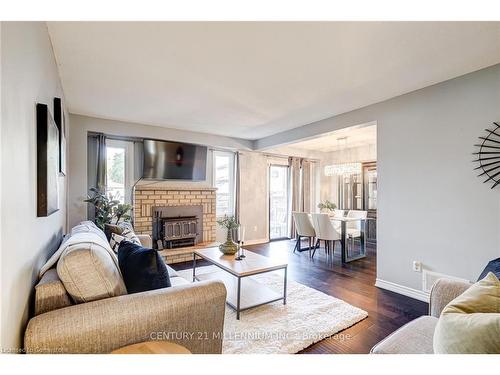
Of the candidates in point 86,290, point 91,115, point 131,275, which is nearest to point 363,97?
point 131,275

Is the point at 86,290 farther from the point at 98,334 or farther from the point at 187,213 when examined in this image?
the point at 187,213

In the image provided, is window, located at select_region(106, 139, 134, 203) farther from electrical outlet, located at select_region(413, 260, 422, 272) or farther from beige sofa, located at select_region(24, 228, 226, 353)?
electrical outlet, located at select_region(413, 260, 422, 272)

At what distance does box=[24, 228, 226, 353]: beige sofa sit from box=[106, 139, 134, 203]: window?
10.1 ft

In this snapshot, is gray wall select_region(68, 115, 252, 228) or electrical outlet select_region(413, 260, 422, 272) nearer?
electrical outlet select_region(413, 260, 422, 272)

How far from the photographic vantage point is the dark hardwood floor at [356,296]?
2016 millimetres

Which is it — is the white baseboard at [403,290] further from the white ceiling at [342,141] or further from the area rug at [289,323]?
the white ceiling at [342,141]

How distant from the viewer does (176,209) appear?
4.59m

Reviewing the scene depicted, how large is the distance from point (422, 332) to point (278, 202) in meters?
5.08

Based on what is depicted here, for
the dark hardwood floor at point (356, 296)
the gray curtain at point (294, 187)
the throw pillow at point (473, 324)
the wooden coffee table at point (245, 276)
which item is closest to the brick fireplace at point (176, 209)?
the dark hardwood floor at point (356, 296)

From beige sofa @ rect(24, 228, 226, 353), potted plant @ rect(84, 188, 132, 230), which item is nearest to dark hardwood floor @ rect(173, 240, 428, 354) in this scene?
beige sofa @ rect(24, 228, 226, 353)

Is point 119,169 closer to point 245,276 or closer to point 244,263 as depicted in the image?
point 244,263

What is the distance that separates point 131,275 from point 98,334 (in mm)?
393

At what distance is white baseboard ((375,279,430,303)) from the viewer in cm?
276

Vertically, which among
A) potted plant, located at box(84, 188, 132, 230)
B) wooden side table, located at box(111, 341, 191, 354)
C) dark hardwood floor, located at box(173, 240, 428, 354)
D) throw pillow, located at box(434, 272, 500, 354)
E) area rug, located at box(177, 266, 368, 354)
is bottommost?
dark hardwood floor, located at box(173, 240, 428, 354)
